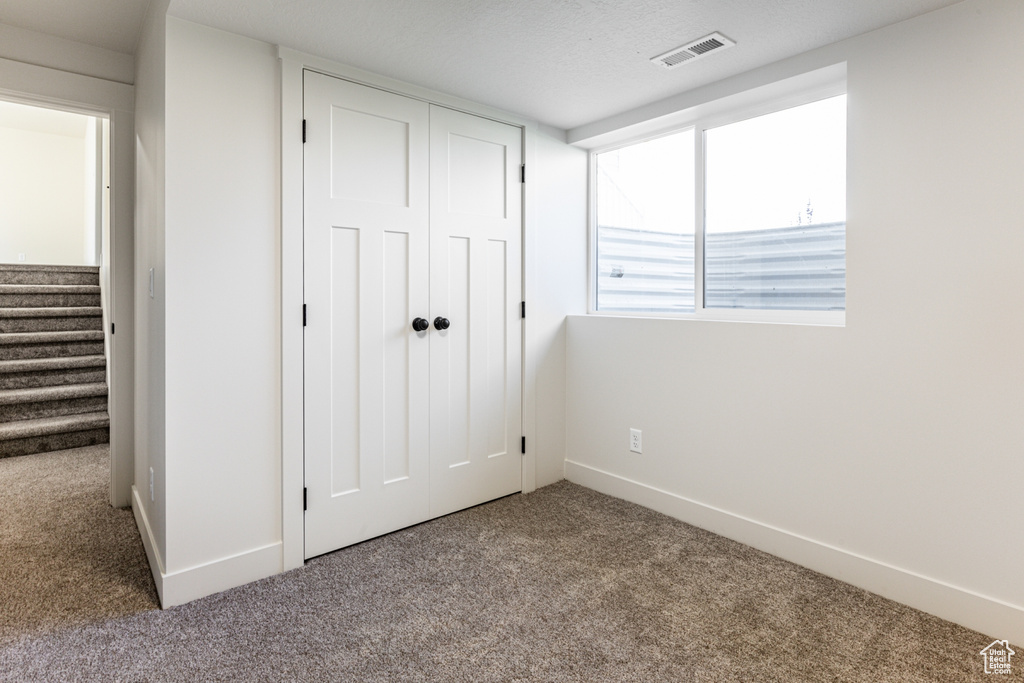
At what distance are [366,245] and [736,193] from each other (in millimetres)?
1785

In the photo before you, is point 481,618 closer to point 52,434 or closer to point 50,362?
point 52,434

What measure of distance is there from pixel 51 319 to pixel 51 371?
72 cm

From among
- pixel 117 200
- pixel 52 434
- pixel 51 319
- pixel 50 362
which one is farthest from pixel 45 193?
pixel 117 200

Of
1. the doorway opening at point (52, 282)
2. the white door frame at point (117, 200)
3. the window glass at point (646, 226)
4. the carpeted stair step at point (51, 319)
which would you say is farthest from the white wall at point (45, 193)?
the window glass at point (646, 226)

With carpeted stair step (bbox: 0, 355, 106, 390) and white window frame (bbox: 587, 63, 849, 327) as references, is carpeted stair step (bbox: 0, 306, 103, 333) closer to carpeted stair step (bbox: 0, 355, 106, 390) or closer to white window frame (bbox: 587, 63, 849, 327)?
carpeted stair step (bbox: 0, 355, 106, 390)

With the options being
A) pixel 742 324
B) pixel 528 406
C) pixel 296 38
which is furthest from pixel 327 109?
pixel 742 324

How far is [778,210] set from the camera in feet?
8.19

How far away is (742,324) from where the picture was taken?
8.14 ft

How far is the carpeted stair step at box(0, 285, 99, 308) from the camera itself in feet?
16.2

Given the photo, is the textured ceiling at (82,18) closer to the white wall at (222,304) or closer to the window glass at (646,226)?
the white wall at (222,304)

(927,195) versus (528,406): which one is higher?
(927,195)

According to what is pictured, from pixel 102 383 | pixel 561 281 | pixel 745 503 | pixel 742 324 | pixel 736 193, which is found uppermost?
pixel 736 193

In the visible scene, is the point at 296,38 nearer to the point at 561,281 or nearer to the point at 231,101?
the point at 231,101

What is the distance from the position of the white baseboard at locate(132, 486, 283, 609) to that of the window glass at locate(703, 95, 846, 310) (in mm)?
2335
